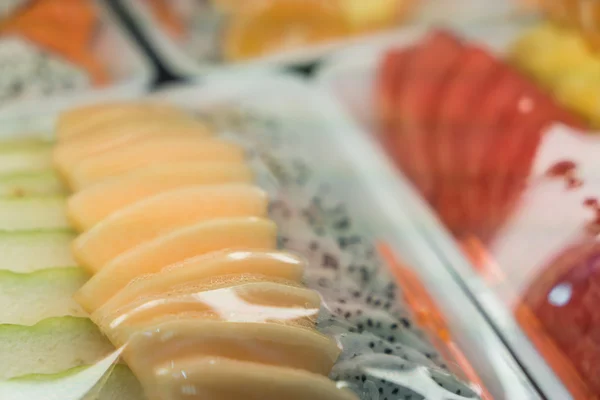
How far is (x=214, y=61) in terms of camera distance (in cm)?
181

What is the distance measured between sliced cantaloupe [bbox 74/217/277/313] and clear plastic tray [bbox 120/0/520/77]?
963 millimetres

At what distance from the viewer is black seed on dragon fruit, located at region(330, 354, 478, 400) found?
0.74 metres

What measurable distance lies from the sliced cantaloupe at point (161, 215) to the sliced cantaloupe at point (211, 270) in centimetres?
10

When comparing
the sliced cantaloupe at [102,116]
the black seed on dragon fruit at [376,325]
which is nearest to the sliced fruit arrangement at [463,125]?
the black seed on dragon fruit at [376,325]

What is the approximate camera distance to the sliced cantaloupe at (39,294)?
2.41ft

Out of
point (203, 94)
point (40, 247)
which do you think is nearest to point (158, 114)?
point (203, 94)

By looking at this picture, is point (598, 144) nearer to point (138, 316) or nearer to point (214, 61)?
point (138, 316)

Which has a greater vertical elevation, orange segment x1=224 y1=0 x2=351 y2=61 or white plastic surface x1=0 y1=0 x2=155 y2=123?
orange segment x1=224 y1=0 x2=351 y2=61

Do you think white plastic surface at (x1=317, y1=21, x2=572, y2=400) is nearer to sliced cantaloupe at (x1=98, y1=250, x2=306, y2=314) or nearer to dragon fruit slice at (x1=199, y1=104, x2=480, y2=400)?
dragon fruit slice at (x1=199, y1=104, x2=480, y2=400)

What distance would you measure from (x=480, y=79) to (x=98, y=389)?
3.69 feet

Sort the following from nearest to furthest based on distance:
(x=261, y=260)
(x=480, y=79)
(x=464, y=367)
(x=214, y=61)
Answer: (x=261, y=260) → (x=464, y=367) → (x=480, y=79) → (x=214, y=61)

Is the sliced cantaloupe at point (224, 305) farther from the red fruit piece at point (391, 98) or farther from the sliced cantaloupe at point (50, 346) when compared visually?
the red fruit piece at point (391, 98)

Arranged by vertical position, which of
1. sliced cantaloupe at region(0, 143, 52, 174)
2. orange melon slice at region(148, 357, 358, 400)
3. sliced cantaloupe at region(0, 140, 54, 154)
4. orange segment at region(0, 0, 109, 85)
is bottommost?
orange melon slice at region(148, 357, 358, 400)

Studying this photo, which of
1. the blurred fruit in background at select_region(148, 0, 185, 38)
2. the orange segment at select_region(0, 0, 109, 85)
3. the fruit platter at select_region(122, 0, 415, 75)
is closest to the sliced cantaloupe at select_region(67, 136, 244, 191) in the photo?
Answer: the orange segment at select_region(0, 0, 109, 85)
